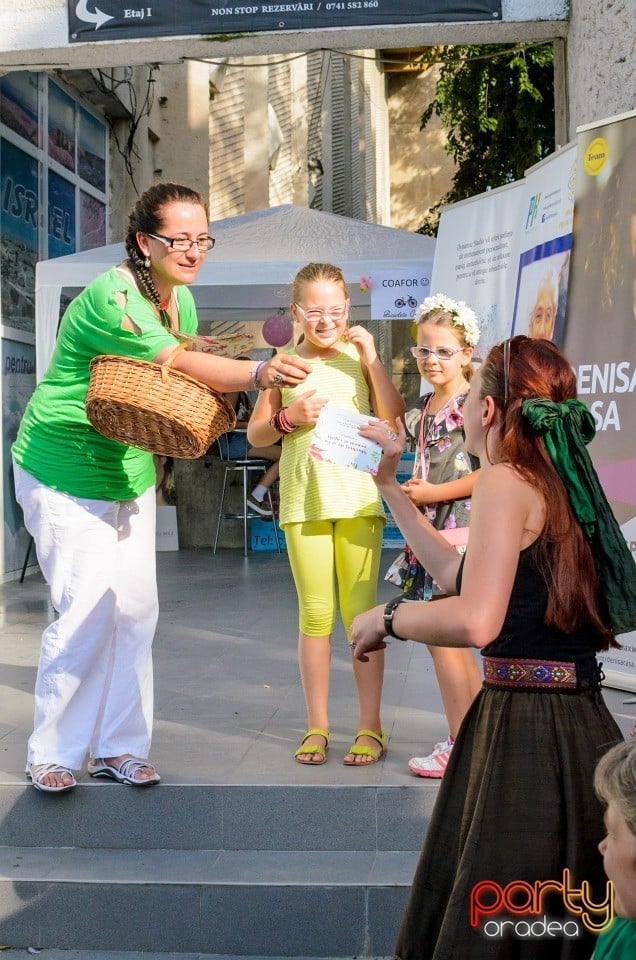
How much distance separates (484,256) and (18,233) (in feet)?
16.1

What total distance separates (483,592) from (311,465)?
2.19 meters

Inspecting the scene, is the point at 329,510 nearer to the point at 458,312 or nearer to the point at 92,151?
the point at 458,312

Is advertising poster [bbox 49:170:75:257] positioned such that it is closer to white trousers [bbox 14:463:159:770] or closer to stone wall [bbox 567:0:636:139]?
stone wall [bbox 567:0:636:139]

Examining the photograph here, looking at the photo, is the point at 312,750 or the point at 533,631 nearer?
the point at 533,631

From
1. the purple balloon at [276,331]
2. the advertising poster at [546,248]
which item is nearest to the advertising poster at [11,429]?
the purple balloon at [276,331]

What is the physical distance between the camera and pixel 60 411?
13.0 feet

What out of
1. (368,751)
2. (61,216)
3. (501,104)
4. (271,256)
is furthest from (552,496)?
(501,104)

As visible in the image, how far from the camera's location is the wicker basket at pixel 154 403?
3568mm

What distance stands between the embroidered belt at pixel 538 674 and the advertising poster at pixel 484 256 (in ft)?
13.9

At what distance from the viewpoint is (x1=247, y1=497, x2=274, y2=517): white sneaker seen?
460 inches

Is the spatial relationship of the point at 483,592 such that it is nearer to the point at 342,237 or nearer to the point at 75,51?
the point at 75,51

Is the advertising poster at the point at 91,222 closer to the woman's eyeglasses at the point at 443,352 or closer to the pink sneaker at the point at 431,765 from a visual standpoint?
the woman's eyeglasses at the point at 443,352

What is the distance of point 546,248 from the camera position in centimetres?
576

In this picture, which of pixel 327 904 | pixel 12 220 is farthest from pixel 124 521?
pixel 12 220
